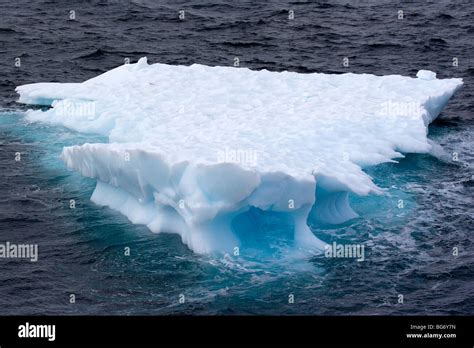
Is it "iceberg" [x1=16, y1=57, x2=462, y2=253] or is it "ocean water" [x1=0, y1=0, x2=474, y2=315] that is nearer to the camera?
"ocean water" [x1=0, y1=0, x2=474, y2=315]

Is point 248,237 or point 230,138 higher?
point 230,138

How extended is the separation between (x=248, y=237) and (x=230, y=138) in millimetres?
2523

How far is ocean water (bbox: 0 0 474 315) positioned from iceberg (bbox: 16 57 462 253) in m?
0.46

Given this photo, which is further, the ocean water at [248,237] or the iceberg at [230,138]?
the iceberg at [230,138]

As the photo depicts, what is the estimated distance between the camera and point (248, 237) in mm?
15844

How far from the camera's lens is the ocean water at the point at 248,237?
1414 cm

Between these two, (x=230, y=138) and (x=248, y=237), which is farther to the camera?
(x=230, y=138)

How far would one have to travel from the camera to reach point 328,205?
16719 millimetres

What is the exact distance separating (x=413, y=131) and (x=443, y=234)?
12.9 feet

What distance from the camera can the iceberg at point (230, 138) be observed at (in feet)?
50.5

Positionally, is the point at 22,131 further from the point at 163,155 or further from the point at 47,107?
the point at 163,155

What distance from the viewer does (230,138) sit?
17.7m

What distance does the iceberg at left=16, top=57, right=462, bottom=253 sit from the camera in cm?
1538

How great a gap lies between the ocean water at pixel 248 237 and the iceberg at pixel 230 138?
0.46 m
